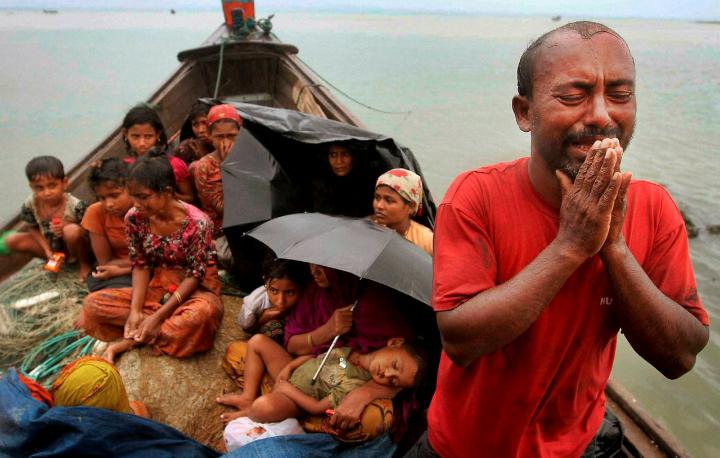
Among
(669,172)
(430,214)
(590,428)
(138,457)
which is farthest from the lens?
(669,172)

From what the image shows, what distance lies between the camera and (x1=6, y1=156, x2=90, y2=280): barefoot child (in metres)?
3.25

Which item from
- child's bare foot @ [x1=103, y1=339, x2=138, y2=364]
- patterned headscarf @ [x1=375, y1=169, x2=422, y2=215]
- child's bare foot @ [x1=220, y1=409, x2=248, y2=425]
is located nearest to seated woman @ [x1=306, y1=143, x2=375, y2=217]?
patterned headscarf @ [x1=375, y1=169, x2=422, y2=215]

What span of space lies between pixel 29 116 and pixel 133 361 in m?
14.5

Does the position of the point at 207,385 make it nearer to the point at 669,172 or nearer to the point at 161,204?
the point at 161,204

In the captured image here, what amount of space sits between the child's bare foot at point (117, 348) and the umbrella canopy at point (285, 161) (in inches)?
32.6

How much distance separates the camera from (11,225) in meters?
3.53

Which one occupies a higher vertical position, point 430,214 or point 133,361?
point 430,214

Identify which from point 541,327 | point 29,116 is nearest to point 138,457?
point 541,327

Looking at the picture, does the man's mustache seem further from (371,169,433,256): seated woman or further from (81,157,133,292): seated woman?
(81,157,133,292): seated woman

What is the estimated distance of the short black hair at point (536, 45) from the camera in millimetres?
979

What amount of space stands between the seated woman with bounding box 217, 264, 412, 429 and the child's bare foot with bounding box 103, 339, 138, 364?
54cm

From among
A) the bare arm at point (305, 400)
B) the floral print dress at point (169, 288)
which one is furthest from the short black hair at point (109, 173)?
the bare arm at point (305, 400)

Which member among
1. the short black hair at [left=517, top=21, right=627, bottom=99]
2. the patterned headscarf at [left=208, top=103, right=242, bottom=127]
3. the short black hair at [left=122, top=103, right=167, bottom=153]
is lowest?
the short black hair at [left=122, top=103, right=167, bottom=153]

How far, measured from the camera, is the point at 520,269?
1.03 meters
